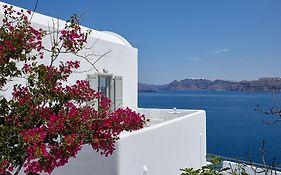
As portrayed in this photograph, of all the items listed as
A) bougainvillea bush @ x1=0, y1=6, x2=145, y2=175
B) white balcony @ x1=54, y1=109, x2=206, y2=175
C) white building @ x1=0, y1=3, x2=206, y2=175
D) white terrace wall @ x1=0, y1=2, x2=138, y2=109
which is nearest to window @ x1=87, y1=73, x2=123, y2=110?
white building @ x1=0, y1=3, x2=206, y2=175

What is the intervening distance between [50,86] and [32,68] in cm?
42

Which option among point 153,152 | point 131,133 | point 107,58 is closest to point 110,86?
point 107,58

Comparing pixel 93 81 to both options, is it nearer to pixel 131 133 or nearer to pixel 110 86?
pixel 110 86

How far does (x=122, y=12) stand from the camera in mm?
48344

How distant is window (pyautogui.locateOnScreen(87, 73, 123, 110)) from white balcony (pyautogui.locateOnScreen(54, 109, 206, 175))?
2.21 meters

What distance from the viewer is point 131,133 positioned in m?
7.00

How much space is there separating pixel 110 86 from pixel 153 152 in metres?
3.70

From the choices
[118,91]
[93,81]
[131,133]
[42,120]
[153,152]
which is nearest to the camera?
[42,120]

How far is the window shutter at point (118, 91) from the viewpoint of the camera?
11578 mm

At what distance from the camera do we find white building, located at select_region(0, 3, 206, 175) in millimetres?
6590

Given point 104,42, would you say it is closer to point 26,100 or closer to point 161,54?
point 26,100

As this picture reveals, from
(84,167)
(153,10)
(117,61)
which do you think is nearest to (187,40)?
(153,10)

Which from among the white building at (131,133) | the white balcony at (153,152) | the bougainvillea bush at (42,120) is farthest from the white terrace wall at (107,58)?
the bougainvillea bush at (42,120)

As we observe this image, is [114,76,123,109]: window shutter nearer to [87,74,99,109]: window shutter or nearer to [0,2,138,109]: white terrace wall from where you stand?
[0,2,138,109]: white terrace wall
